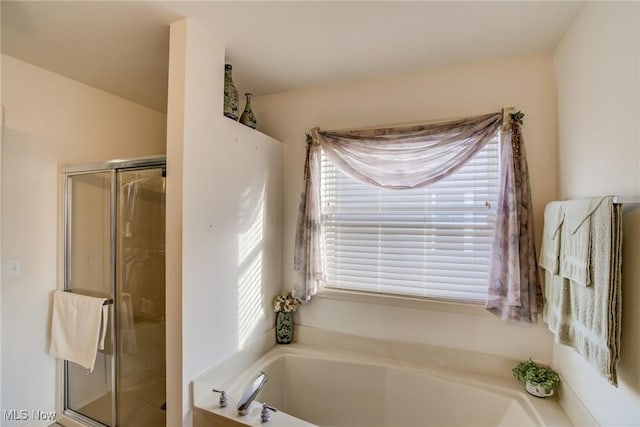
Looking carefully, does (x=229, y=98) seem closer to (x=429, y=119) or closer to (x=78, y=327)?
(x=429, y=119)

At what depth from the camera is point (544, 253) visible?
4.79 feet

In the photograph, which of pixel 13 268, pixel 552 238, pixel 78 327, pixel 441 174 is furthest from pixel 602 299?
pixel 13 268

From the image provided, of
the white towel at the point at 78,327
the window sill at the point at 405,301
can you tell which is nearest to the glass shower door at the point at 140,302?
the white towel at the point at 78,327

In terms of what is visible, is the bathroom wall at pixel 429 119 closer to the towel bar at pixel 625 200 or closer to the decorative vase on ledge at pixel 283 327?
the decorative vase on ledge at pixel 283 327

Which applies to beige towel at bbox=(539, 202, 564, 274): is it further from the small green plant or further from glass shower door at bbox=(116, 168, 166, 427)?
glass shower door at bbox=(116, 168, 166, 427)

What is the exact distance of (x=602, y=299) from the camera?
98 cm

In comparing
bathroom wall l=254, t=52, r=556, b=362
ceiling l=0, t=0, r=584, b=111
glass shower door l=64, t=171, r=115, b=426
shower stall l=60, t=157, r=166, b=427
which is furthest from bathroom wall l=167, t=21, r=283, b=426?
glass shower door l=64, t=171, r=115, b=426

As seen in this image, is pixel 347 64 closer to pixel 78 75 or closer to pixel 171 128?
pixel 171 128

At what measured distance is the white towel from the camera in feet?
5.69

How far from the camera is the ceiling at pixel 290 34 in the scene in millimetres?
1282

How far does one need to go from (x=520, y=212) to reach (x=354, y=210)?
3.15 feet

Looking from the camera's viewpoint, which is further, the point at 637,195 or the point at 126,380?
the point at 126,380

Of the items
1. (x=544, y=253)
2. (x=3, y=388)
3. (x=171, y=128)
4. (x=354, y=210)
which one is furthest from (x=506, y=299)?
(x=3, y=388)

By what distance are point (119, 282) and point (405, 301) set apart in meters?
1.83
